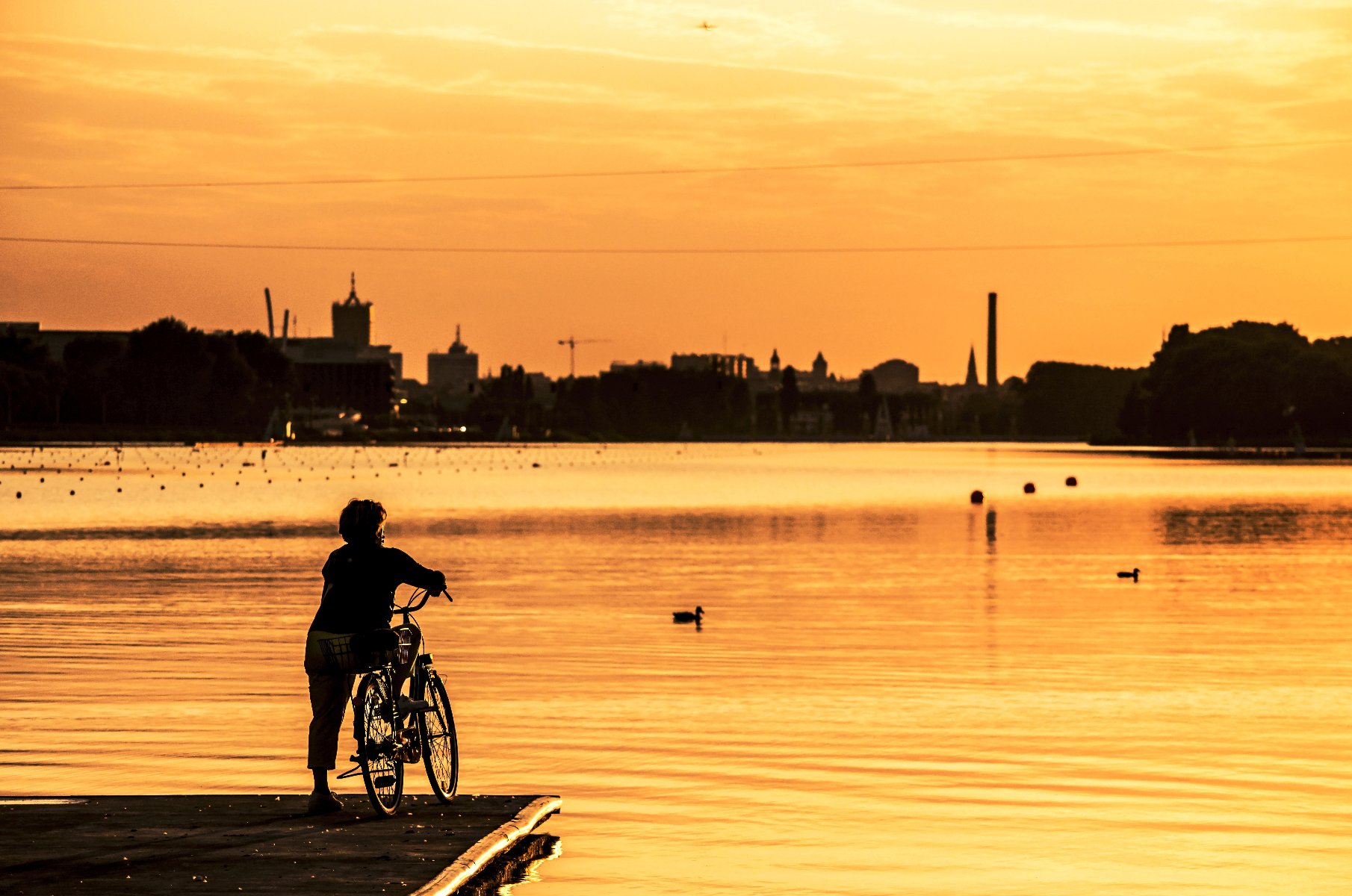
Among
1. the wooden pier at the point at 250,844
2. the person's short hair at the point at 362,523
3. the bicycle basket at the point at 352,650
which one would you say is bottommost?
the wooden pier at the point at 250,844

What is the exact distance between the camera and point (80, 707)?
85.1ft

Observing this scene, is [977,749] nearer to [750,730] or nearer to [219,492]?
[750,730]

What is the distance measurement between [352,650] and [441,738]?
1496 millimetres

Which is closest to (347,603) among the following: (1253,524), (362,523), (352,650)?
(352,650)

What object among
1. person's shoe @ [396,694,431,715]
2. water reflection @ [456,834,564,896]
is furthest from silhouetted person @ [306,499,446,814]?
water reflection @ [456,834,564,896]

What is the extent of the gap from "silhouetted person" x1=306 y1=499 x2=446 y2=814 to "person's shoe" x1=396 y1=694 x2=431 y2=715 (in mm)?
518

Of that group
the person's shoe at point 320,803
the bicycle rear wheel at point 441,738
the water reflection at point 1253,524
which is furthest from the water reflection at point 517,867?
the water reflection at point 1253,524

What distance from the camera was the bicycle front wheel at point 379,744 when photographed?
1652cm

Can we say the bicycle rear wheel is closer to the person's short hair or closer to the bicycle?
the bicycle

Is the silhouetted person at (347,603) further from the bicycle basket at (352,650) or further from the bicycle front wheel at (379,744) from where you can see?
the bicycle front wheel at (379,744)

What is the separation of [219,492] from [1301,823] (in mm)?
108343

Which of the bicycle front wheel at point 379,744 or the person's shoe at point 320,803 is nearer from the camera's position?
the bicycle front wheel at point 379,744

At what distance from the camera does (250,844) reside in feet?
50.6

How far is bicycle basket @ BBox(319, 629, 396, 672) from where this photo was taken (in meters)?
16.5
